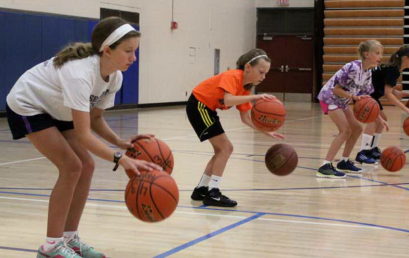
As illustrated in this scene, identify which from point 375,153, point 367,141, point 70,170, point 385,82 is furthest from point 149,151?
point 375,153

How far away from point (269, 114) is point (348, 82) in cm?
241

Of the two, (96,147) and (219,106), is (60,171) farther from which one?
(219,106)

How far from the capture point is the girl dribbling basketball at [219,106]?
5547 mm

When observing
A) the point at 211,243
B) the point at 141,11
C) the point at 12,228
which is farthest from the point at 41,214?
the point at 141,11

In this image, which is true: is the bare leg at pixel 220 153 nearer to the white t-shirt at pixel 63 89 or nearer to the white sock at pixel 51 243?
the white t-shirt at pixel 63 89

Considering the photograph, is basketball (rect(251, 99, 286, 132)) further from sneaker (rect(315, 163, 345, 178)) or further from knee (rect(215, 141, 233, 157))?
sneaker (rect(315, 163, 345, 178))

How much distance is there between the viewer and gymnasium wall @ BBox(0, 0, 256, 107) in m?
13.7

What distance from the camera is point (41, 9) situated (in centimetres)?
1404

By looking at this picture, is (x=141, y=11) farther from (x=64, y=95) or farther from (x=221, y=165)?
(x=64, y=95)

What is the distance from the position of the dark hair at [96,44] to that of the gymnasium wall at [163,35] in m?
10.1

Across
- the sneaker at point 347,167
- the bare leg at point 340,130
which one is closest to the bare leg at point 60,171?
the bare leg at point 340,130

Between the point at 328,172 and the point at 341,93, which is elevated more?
the point at 341,93

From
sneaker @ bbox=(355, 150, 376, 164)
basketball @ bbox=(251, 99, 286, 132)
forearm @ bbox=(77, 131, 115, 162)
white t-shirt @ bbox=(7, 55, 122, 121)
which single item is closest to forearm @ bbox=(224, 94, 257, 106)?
basketball @ bbox=(251, 99, 286, 132)

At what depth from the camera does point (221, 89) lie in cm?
571
